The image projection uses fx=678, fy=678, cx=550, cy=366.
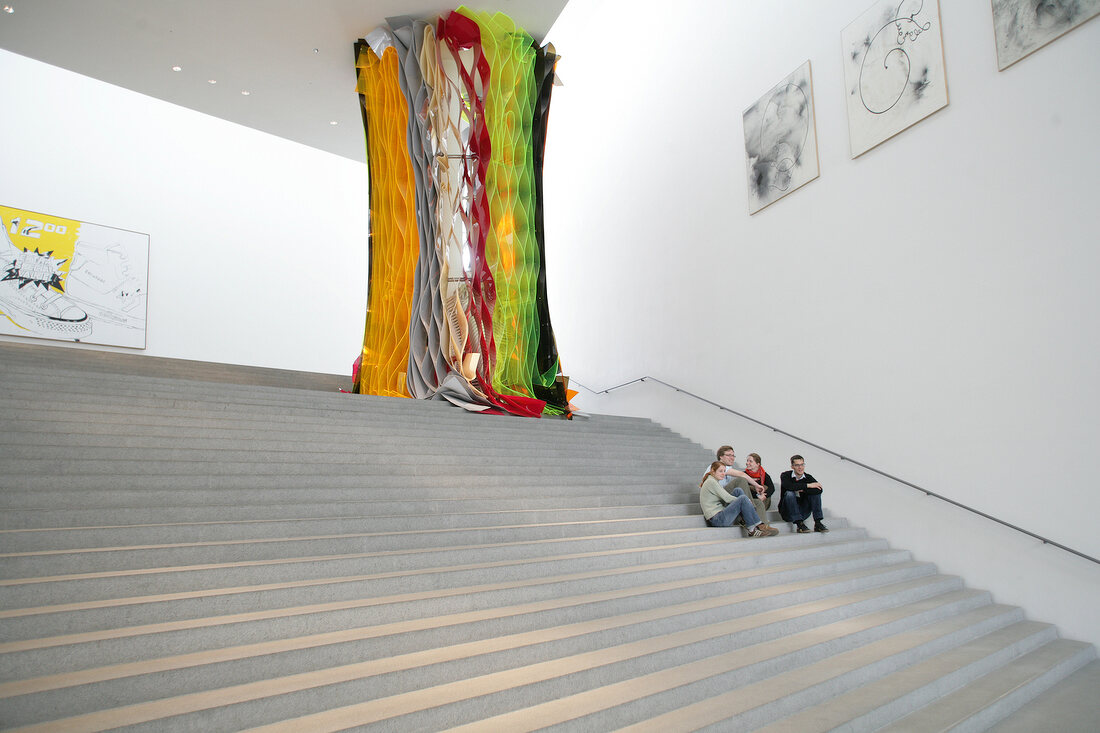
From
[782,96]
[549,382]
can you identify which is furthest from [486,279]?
[782,96]

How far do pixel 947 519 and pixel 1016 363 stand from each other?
1.34 m

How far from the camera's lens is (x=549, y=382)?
8.42 metres

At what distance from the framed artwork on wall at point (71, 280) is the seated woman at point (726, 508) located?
8665 mm

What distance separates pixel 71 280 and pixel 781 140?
31.5 ft

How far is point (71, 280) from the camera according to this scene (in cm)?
956

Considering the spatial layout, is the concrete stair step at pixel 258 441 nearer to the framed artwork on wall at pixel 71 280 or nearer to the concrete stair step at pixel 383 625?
the concrete stair step at pixel 383 625

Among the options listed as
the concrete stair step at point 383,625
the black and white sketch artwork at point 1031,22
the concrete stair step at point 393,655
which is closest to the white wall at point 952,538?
the concrete stair step at point 383,625

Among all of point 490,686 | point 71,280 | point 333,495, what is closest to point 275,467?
point 333,495

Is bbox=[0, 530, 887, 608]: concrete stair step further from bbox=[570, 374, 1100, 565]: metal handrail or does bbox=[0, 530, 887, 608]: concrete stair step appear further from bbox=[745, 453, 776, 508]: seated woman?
bbox=[570, 374, 1100, 565]: metal handrail

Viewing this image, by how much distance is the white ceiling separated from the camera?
767cm

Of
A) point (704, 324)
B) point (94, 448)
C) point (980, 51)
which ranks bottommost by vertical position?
point (94, 448)

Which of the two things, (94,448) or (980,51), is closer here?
(94,448)

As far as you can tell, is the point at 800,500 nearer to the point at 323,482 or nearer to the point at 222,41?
the point at 323,482

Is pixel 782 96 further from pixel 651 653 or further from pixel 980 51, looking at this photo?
pixel 651 653
